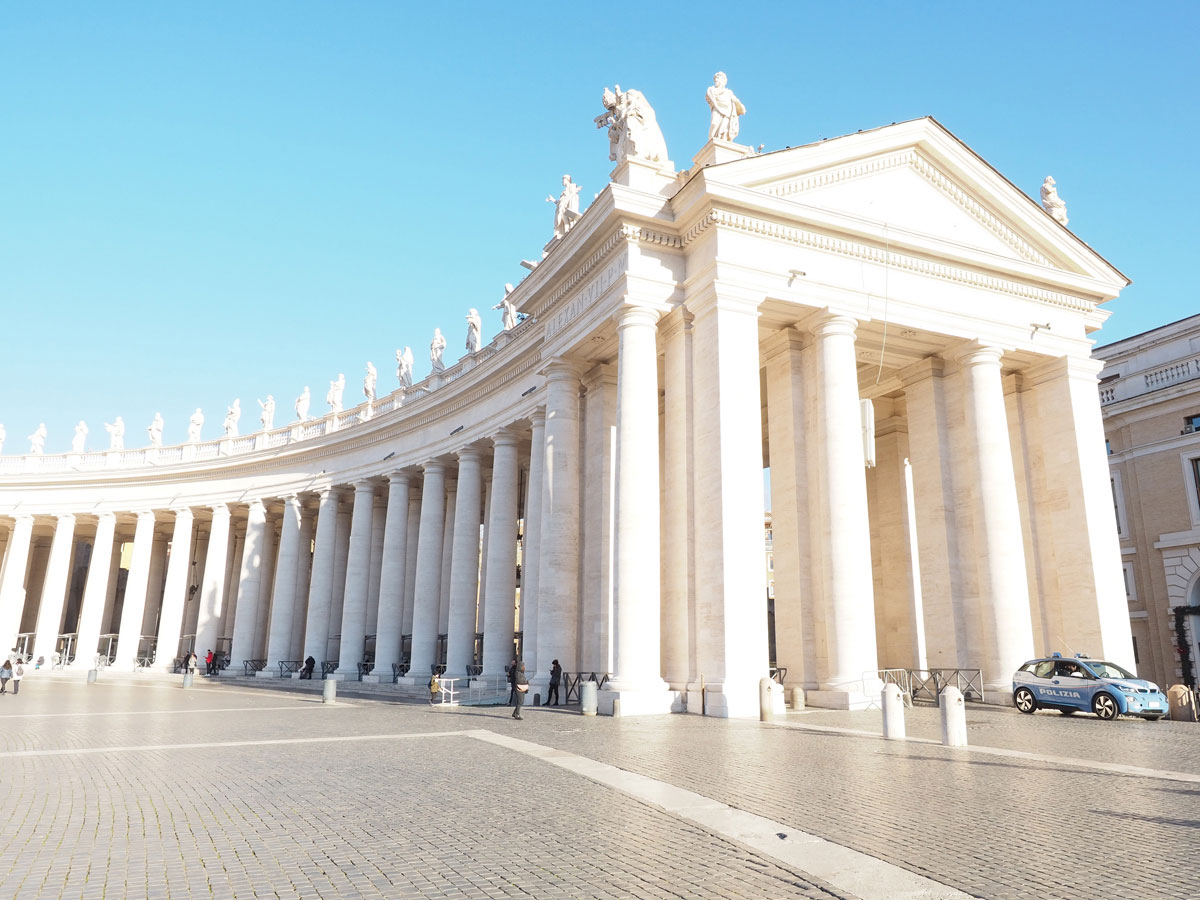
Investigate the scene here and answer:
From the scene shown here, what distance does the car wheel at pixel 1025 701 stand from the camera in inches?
1005

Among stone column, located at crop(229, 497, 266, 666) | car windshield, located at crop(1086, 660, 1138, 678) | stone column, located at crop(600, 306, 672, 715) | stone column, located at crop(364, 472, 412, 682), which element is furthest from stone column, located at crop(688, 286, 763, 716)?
stone column, located at crop(229, 497, 266, 666)

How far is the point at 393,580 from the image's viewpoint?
4950 cm

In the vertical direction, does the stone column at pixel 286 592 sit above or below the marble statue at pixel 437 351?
below

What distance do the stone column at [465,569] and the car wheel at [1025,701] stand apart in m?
26.4

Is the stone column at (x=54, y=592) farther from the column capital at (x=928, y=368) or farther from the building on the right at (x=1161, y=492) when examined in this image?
the building on the right at (x=1161, y=492)

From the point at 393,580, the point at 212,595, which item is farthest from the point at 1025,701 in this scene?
the point at 212,595

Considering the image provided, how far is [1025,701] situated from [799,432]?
37.1 feet

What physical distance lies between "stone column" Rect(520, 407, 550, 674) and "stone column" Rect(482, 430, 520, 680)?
47.6 inches

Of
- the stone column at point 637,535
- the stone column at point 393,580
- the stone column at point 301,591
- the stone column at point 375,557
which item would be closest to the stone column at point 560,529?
the stone column at point 637,535

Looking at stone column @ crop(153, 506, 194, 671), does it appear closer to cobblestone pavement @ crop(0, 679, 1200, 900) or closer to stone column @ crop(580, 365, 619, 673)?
stone column @ crop(580, 365, 619, 673)

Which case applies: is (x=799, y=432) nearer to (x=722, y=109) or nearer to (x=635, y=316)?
(x=635, y=316)

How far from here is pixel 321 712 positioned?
27453mm

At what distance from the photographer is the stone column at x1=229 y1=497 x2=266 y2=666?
57.9 metres

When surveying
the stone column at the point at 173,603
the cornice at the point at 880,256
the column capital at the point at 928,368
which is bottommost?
the stone column at the point at 173,603
